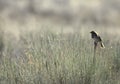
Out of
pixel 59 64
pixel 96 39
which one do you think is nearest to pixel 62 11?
pixel 96 39

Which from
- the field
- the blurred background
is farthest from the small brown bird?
the blurred background

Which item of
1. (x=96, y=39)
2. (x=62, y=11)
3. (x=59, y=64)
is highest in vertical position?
(x=96, y=39)

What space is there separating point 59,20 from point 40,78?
19646mm

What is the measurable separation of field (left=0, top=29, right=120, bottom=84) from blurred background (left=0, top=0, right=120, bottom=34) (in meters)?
16.7

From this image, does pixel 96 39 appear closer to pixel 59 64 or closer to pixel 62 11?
pixel 59 64

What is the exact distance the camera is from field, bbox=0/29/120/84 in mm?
7422

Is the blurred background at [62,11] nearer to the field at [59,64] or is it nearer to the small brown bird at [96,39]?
the small brown bird at [96,39]

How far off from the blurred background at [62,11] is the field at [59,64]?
16.7 meters

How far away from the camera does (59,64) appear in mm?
7516

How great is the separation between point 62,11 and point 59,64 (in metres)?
22.5

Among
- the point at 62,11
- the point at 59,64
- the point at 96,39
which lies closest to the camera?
the point at 59,64

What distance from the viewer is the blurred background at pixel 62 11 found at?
26.5 m

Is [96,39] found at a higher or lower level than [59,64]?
higher

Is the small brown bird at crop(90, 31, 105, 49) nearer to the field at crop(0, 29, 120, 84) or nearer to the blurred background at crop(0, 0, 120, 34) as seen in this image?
the field at crop(0, 29, 120, 84)
